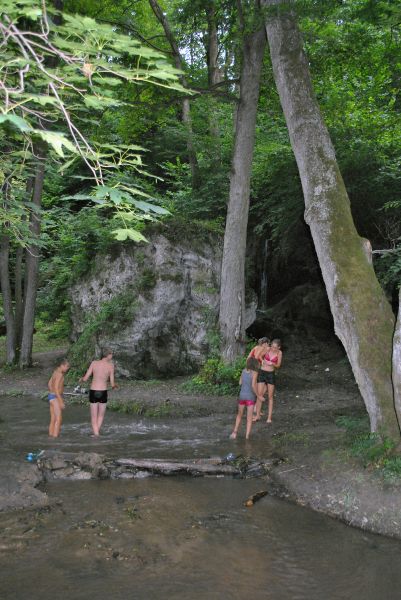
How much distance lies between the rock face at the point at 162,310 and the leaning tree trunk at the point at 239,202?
4.28ft

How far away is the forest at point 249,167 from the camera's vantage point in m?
6.81

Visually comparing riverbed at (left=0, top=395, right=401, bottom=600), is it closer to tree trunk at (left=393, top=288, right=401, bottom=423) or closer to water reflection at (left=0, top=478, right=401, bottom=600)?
water reflection at (left=0, top=478, right=401, bottom=600)

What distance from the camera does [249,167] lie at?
1492 centimetres

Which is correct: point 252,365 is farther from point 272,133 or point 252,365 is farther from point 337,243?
point 272,133

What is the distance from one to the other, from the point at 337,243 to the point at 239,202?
7.20 m

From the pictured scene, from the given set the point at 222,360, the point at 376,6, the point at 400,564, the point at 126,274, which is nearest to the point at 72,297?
the point at 126,274

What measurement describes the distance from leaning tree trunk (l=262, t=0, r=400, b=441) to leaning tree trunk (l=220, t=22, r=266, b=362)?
218 inches

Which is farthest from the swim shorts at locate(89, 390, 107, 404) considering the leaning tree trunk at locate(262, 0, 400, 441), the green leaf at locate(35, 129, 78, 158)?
the green leaf at locate(35, 129, 78, 158)

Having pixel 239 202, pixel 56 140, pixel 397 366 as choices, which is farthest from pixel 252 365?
pixel 56 140

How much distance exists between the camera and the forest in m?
6.81

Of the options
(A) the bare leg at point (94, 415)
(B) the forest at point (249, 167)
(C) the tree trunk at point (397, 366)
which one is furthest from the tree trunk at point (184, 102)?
(C) the tree trunk at point (397, 366)

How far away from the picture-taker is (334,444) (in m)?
8.66

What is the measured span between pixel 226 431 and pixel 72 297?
987 cm

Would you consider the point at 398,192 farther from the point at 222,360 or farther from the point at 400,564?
the point at 400,564
